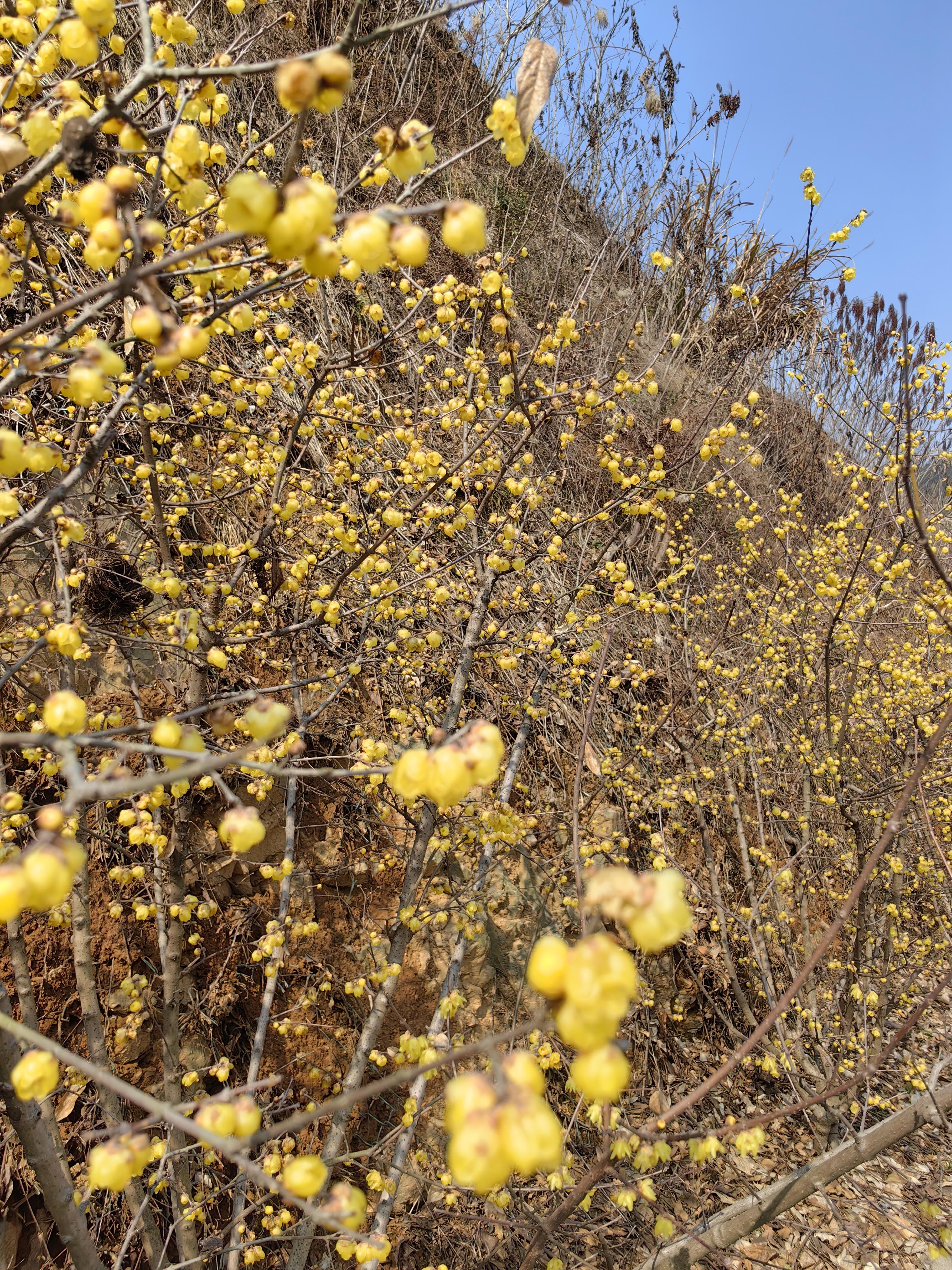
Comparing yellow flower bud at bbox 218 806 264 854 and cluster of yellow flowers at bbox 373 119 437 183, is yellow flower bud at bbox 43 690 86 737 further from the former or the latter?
cluster of yellow flowers at bbox 373 119 437 183

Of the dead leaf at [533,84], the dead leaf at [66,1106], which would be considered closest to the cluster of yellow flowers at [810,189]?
the dead leaf at [533,84]

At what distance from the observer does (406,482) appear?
305cm

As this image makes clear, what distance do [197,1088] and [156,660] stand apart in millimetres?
1983

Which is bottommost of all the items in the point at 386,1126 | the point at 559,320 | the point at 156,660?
the point at 386,1126

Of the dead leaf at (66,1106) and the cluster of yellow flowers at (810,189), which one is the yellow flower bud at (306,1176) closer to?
the dead leaf at (66,1106)

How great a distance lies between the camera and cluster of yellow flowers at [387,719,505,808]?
3.16 ft

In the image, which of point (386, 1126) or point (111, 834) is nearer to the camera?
point (111, 834)

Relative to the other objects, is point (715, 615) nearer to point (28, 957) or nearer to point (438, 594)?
point (438, 594)

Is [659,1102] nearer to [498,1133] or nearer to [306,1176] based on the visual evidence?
[306,1176]

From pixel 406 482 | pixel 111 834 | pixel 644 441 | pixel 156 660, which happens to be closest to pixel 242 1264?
pixel 111 834

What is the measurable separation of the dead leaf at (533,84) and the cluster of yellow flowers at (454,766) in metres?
1.18

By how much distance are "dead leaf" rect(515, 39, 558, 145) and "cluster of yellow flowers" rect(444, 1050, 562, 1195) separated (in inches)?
62.9

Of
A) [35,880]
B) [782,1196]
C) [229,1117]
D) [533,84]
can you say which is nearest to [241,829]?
[35,880]

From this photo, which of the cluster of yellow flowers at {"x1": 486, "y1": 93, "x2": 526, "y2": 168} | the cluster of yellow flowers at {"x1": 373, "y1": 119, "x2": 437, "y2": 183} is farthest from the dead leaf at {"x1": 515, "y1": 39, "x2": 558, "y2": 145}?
the cluster of yellow flowers at {"x1": 373, "y1": 119, "x2": 437, "y2": 183}
